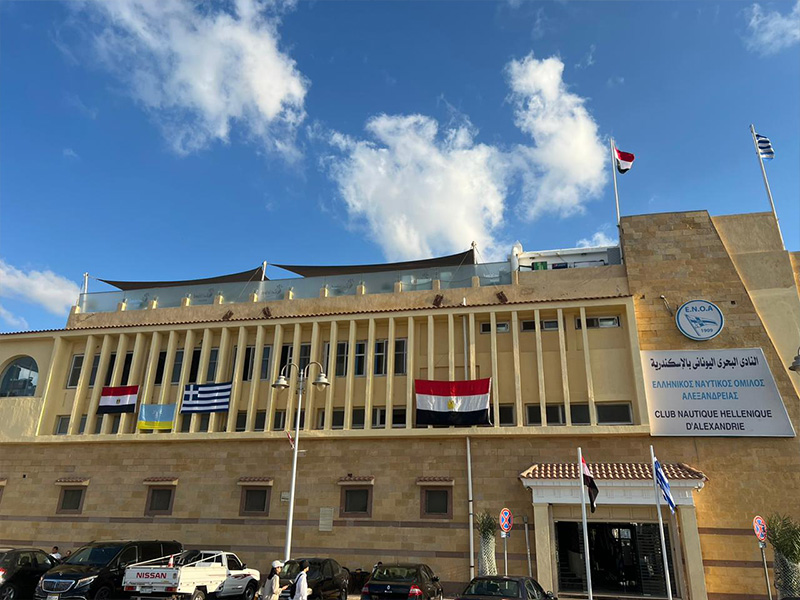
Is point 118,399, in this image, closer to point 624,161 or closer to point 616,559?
point 616,559

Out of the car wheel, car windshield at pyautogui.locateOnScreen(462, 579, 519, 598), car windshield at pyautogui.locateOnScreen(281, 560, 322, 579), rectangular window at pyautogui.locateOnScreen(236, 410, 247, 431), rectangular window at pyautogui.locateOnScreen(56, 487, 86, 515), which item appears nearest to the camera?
car windshield at pyautogui.locateOnScreen(462, 579, 519, 598)

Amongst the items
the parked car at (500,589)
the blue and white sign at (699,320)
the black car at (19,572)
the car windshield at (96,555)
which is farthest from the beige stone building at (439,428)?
the parked car at (500,589)

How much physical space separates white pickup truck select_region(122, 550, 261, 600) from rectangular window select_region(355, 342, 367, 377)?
10346 mm

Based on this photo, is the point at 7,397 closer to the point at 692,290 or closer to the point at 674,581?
the point at 674,581

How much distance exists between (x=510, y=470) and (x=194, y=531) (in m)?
14.7

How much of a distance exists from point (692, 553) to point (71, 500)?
1096 inches

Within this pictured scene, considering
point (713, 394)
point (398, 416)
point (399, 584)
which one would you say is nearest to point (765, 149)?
point (713, 394)

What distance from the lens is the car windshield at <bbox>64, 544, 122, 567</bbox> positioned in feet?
58.5

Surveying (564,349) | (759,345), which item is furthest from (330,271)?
(759,345)

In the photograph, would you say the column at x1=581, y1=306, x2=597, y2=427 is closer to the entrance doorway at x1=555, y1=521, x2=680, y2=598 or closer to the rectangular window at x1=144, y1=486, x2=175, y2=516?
the entrance doorway at x1=555, y1=521, x2=680, y2=598

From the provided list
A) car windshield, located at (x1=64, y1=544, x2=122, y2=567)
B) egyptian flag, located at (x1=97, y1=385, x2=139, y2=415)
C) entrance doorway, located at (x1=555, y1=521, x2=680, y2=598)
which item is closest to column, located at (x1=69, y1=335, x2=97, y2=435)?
egyptian flag, located at (x1=97, y1=385, x2=139, y2=415)

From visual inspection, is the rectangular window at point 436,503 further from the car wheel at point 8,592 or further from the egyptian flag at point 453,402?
the car wheel at point 8,592

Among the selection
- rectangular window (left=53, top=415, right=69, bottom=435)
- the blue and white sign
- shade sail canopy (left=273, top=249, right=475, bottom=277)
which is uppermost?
shade sail canopy (left=273, top=249, right=475, bottom=277)

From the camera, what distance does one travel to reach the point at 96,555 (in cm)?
1814
